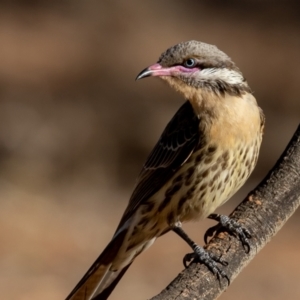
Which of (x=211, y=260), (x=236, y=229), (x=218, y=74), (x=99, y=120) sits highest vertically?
(x=99, y=120)

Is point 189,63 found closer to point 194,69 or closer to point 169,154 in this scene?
point 194,69

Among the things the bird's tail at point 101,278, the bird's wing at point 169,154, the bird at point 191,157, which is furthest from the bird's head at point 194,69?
the bird's tail at point 101,278

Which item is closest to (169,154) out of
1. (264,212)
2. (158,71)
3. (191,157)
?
(191,157)

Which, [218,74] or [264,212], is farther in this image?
[218,74]

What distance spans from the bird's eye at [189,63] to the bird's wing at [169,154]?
32 centimetres

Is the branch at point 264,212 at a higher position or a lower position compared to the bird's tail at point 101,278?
lower

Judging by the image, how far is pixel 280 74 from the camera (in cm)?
1181

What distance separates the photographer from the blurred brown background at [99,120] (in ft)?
29.3

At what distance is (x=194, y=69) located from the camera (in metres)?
4.95

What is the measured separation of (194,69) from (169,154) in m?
0.57

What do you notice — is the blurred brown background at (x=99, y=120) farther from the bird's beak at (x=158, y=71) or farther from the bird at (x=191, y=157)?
the bird's beak at (x=158, y=71)

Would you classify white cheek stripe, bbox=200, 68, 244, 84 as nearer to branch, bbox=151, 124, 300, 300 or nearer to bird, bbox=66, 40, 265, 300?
bird, bbox=66, 40, 265, 300

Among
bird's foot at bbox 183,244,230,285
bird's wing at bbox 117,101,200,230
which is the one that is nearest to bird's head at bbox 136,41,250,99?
bird's wing at bbox 117,101,200,230

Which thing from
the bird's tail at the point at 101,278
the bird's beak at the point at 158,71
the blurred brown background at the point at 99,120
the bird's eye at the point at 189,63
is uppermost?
the blurred brown background at the point at 99,120
